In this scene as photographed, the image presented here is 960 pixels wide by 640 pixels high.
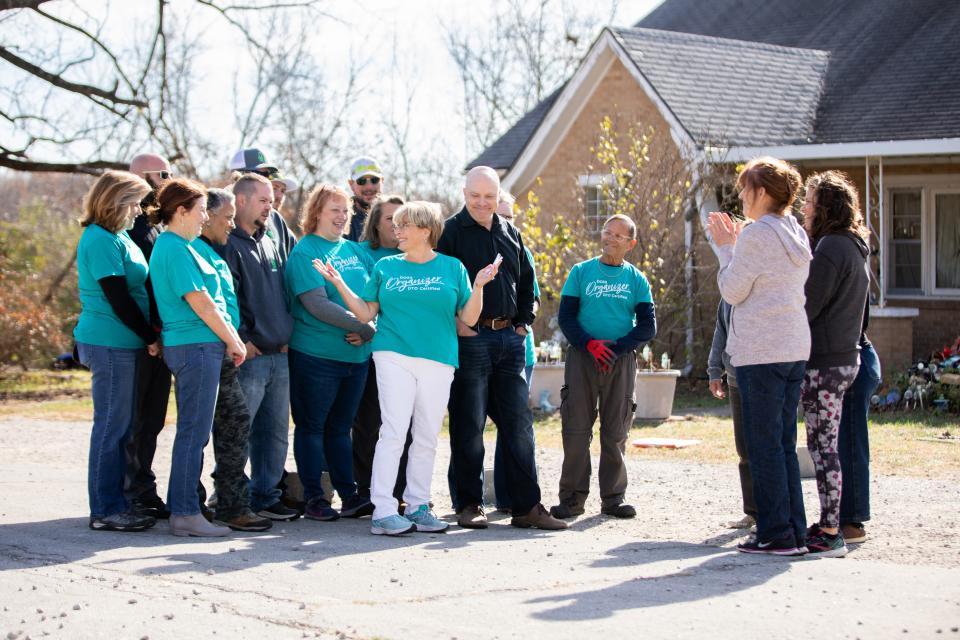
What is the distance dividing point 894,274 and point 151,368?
1412 centimetres

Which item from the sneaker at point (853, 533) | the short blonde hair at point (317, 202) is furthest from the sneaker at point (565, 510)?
the short blonde hair at point (317, 202)

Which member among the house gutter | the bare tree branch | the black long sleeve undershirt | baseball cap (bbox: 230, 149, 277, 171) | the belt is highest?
the bare tree branch

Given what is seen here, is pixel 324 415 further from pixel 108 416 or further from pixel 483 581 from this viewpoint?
pixel 483 581

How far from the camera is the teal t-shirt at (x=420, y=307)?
7.10 m

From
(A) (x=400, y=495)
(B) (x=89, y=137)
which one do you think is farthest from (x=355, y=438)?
(B) (x=89, y=137)

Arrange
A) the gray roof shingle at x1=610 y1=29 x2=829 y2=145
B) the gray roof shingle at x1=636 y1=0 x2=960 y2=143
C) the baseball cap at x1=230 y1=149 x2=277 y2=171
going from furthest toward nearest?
the gray roof shingle at x1=610 y1=29 x2=829 y2=145 < the gray roof shingle at x1=636 y1=0 x2=960 y2=143 < the baseball cap at x1=230 y1=149 x2=277 y2=171

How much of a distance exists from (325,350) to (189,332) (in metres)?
1.03

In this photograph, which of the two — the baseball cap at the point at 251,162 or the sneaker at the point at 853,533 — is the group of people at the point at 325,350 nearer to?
the baseball cap at the point at 251,162

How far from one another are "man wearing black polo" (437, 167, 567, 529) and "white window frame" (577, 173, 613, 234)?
919 centimetres

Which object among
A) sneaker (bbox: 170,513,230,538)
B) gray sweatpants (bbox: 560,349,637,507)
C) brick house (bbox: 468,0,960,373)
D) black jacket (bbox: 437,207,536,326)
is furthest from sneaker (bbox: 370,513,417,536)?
brick house (bbox: 468,0,960,373)

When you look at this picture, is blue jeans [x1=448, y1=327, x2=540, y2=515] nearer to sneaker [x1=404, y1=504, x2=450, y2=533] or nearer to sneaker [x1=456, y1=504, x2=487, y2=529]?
sneaker [x1=456, y1=504, x2=487, y2=529]

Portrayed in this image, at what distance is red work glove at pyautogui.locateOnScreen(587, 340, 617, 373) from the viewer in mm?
7719

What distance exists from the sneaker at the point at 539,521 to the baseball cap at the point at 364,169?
9.05 ft

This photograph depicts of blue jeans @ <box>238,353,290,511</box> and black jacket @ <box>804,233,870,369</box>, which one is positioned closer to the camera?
black jacket @ <box>804,233,870,369</box>
